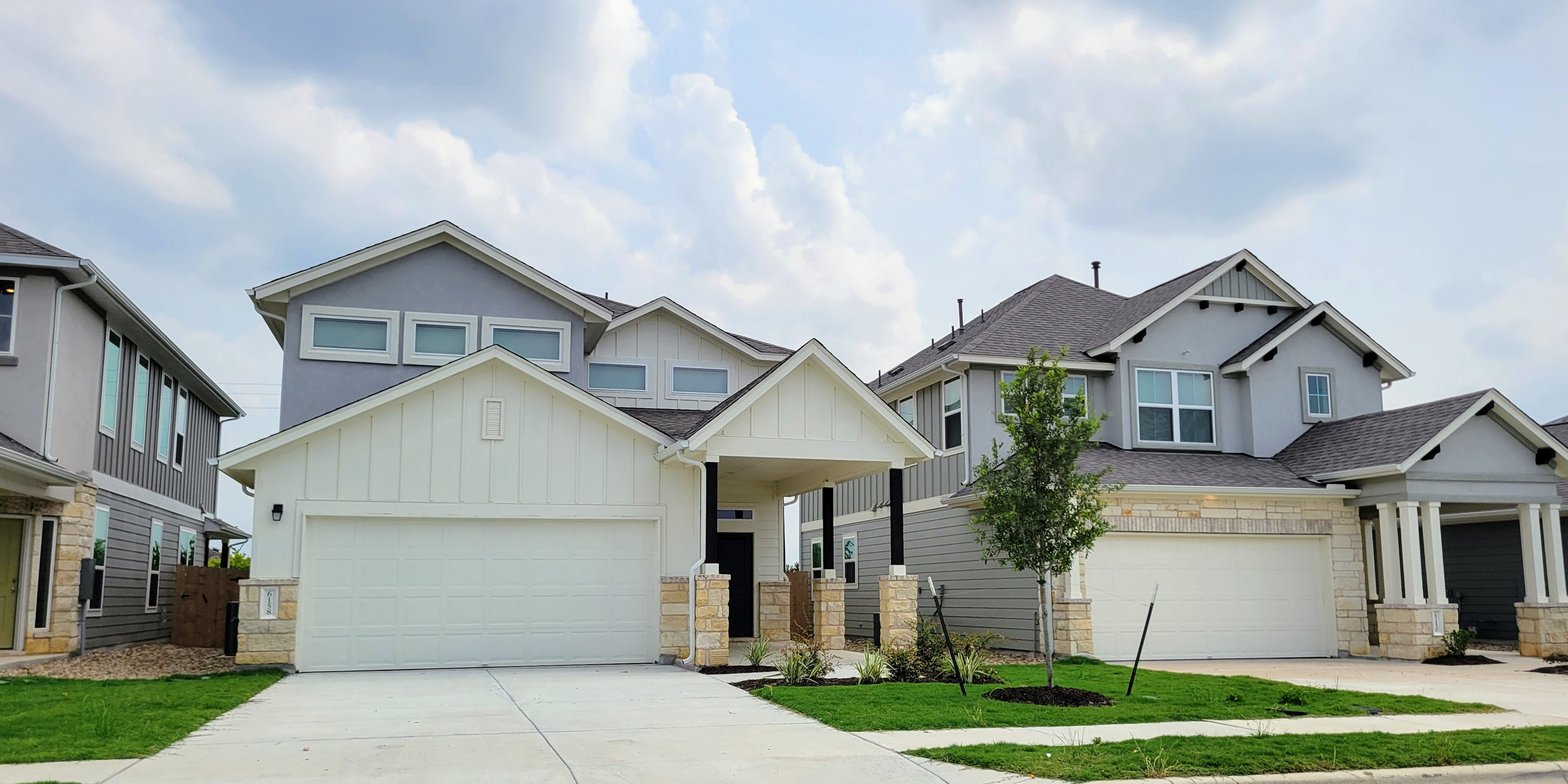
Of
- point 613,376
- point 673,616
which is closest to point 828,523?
point 673,616

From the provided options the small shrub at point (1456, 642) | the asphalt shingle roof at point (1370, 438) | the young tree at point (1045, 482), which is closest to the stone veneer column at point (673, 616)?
the young tree at point (1045, 482)

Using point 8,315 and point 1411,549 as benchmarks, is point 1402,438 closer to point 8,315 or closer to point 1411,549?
point 1411,549

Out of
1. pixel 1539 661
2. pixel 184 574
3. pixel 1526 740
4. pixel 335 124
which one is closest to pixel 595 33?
pixel 335 124

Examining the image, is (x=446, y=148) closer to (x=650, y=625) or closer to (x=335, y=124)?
(x=335, y=124)

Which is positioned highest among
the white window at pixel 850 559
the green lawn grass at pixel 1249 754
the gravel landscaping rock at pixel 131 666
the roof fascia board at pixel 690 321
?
the roof fascia board at pixel 690 321

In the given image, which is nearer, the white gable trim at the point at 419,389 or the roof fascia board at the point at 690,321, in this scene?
the white gable trim at the point at 419,389

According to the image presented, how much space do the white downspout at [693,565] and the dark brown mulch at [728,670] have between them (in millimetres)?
396

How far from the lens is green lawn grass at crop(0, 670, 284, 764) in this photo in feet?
24.8

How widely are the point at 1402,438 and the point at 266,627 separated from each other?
18.0 meters

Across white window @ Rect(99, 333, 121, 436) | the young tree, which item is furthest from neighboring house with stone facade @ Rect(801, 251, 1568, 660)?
white window @ Rect(99, 333, 121, 436)

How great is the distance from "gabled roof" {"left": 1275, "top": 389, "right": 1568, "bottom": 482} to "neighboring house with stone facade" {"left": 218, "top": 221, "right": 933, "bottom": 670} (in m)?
8.15

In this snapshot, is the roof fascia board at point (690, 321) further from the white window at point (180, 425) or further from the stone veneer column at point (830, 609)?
the white window at point (180, 425)

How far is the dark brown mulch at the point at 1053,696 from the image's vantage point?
1082 centimetres

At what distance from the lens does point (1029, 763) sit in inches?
294
